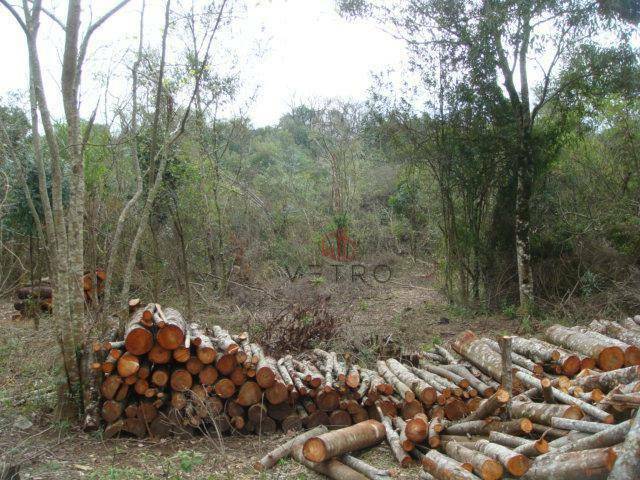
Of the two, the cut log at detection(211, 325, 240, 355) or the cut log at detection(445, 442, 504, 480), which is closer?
the cut log at detection(445, 442, 504, 480)

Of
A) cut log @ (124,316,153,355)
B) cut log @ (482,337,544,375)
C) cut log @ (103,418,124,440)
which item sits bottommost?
cut log @ (103,418,124,440)

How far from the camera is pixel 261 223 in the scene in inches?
756

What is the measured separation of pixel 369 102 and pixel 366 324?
4791 millimetres

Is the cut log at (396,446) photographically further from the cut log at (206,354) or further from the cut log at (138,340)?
the cut log at (138,340)

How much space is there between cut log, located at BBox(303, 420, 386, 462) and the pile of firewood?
1 centimetres

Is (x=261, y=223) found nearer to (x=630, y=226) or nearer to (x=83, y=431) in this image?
(x=630, y=226)

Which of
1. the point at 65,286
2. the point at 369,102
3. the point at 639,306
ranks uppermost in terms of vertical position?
the point at 369,102

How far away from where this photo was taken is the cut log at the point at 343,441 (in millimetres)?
4844

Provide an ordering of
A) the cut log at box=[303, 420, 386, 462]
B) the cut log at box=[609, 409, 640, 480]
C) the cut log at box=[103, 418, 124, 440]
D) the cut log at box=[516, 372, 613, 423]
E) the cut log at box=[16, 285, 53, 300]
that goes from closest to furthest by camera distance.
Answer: the cut log at box=[609, 409, 640, 480] → the cut log at box=[516, 372, 613, 423] → the cut log at box=[303, 420, 386, 462] → the cut log at box=[103, 418, 124, 440] → the cut log at box=[16, 285, 53, 300]

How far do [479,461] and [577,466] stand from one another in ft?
2.53

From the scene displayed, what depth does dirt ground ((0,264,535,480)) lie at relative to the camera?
4.98m

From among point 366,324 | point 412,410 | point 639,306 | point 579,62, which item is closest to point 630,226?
point 639,306

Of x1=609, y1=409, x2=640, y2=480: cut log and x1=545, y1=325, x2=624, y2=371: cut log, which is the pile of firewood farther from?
x1=609, y1=409, x2=640, y2=480: cut log

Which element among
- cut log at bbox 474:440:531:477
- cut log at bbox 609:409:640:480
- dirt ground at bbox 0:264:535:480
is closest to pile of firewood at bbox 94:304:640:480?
cut log at bbox 474:440:531:477
